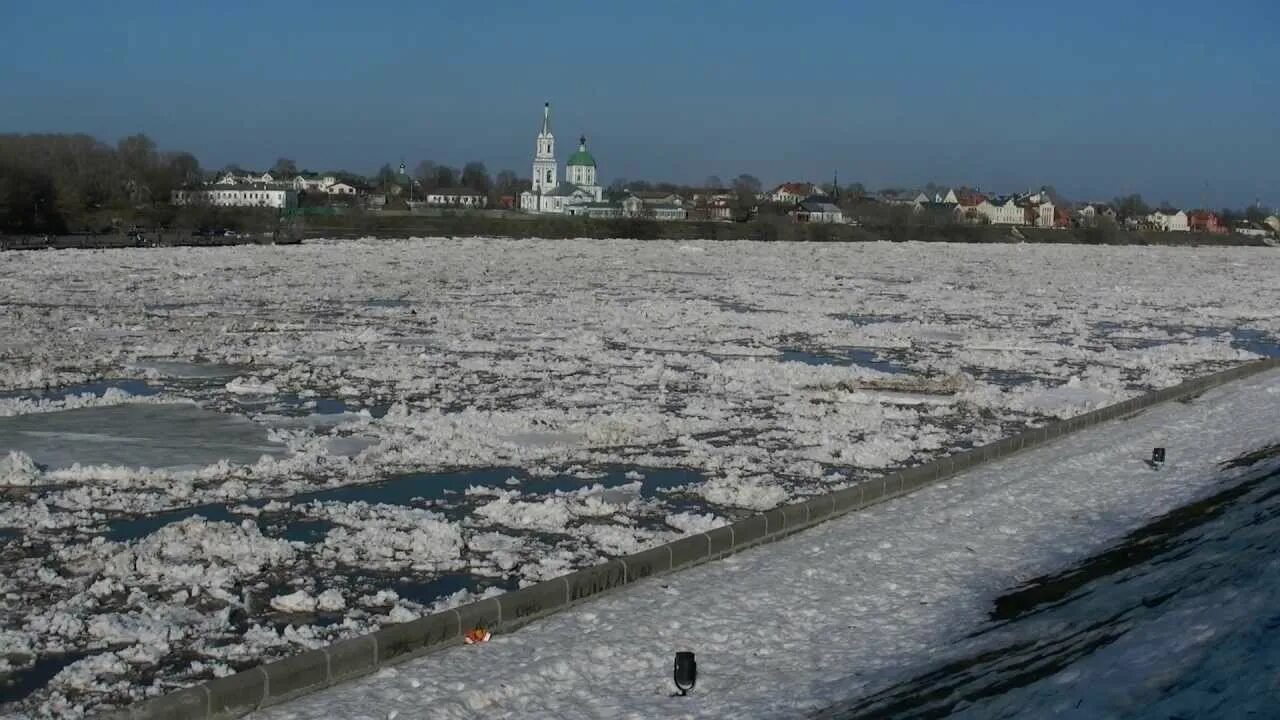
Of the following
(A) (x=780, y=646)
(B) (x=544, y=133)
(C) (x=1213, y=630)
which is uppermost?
(B) (x=544, y=133)

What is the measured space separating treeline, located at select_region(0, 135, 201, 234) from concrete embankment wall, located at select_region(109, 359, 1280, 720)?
199ft

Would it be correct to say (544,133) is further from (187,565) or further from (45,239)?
(187,565)

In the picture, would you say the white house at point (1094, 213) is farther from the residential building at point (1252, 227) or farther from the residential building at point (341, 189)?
the residential building at point (341, 189)

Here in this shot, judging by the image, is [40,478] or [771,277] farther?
[771,277]

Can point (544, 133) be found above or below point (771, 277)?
above

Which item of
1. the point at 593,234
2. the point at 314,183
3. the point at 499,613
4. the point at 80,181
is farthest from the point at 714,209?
the point at 499,613

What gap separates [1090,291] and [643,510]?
111ft

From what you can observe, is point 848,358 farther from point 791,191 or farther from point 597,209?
point 791,191

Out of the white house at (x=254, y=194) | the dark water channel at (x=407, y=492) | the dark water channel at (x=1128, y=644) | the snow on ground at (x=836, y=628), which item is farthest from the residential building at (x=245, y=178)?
the dark water channel at (x=1128, y=644)

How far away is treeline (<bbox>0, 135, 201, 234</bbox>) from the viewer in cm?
6644

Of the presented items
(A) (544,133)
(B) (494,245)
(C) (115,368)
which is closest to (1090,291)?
(B) (494,245)

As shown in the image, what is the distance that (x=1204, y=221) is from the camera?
15975 cm

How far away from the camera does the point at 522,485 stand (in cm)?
1117

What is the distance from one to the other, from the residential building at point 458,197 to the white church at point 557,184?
4.55 m
